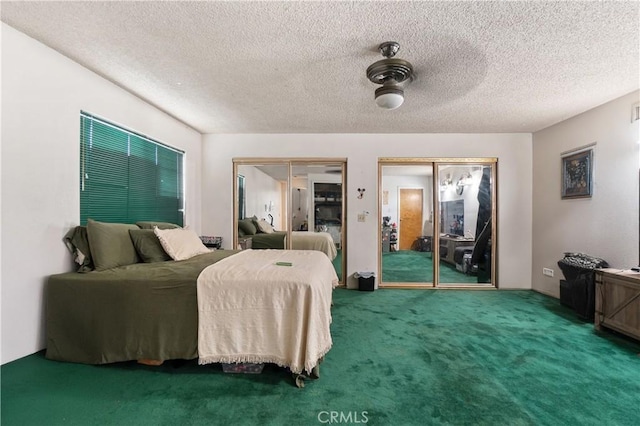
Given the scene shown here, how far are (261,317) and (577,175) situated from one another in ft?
13.9

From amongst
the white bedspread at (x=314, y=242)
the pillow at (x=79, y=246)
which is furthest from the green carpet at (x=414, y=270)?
the pillow at (x=79, y=246)

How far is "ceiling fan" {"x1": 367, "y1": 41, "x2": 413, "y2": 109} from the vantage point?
2105mm

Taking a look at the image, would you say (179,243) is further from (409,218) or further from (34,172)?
(409,218)

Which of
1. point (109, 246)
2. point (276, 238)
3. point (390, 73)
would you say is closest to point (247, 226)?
point (276, 238)

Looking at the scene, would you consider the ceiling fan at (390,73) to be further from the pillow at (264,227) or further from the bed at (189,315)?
the pillow at (264,227)

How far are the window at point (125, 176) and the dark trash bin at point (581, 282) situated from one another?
5188 mm

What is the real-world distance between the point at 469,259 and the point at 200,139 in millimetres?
4917

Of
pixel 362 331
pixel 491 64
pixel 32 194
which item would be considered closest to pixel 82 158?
pixel 32 194

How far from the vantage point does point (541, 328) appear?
2.79 metres

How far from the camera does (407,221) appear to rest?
451cm

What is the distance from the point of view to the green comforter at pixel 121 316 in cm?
193

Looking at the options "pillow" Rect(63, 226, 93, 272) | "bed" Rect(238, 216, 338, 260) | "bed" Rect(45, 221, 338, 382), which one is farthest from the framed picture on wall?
"pillow" Rect(63, 226, 93, 272)

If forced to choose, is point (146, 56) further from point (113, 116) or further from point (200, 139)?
point (200, 139)

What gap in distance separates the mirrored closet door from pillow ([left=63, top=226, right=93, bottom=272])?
2279mm
